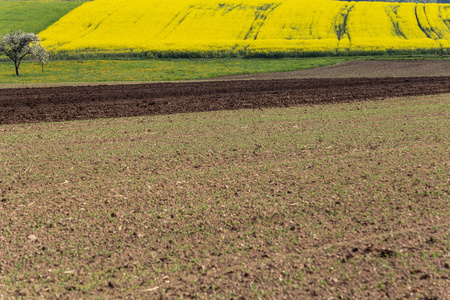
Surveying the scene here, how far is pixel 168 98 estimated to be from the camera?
21891 millimetres

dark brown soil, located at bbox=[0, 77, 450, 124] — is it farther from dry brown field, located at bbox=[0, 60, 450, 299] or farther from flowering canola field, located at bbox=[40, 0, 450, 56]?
flowering canola field, located at bbox=[40, 0, 450, 56]

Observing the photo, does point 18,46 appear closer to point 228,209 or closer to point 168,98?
point 168,98

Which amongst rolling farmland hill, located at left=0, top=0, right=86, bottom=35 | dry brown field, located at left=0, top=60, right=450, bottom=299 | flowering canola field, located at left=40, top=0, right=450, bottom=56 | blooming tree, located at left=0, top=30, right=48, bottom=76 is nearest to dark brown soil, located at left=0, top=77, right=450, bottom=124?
dry brown field, located at left=0, top=60, right=450, bottom=299

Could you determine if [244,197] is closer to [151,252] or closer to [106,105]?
[151,252]

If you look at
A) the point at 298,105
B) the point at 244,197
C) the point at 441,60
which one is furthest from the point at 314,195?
the point at 441,60

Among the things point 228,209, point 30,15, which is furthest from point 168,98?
point 30,15

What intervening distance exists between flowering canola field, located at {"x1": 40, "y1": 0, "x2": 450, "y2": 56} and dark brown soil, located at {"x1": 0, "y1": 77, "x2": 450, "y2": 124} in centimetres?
3321

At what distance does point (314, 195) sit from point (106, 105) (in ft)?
46.8

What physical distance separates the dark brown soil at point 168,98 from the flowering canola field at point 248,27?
3321cm

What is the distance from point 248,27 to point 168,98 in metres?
50.1

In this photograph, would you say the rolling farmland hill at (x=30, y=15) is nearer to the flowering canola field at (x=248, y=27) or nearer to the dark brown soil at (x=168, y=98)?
the flowering canola field at (x=248, y=27)

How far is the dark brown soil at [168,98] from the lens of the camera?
58.4ft

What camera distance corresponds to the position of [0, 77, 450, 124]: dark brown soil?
17.8 meters

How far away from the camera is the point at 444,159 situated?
9789 millimetres
